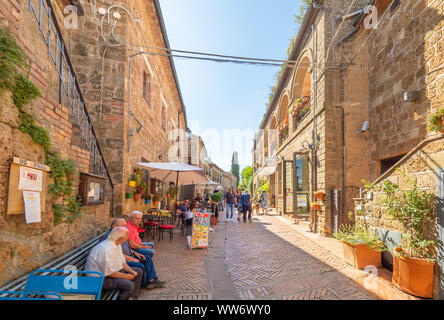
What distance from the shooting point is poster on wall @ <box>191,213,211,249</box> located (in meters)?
5.92

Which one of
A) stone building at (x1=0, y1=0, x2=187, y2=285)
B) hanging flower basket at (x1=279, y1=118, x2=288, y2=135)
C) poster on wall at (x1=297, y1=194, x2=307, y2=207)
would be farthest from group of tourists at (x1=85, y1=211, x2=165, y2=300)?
hanging flower basket at (x1=279, y1=118, x2=288, y2=135)

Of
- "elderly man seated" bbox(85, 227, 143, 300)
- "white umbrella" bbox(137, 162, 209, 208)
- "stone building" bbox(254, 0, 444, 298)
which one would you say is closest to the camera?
"elderly man seated" bbox(85, 227, 143, 300)

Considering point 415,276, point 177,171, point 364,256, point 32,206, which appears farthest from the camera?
point 177,171

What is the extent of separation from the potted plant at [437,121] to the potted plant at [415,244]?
5.00 feet

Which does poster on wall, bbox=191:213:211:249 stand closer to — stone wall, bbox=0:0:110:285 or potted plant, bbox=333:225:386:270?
stone wall, bbox=0:0:110:285

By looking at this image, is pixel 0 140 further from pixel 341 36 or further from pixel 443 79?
pixel 341 36

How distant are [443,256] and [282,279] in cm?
220

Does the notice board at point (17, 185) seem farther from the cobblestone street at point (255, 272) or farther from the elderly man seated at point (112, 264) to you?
the cobblestone street at point (255, 272)

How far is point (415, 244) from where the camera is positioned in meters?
3.57

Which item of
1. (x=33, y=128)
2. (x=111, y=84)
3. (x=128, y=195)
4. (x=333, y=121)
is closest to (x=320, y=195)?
(x=333, y=121)

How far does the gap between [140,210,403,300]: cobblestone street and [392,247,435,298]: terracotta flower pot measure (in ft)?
1.88

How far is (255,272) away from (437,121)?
4.39 meters

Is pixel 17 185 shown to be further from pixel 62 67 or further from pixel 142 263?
pixel 62 67
